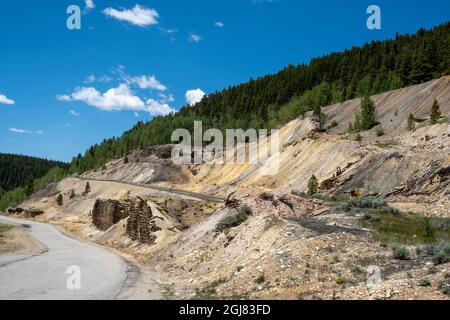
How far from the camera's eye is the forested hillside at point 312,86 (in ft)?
294

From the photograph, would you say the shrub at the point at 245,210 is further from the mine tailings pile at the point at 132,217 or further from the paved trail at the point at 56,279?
the mine tailings pile at the point at 132,217

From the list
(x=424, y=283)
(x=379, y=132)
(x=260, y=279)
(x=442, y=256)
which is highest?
(x=379, y=132)

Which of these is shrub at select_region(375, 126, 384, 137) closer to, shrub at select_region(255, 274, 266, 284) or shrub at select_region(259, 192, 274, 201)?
shrub at select_region(259, 192, 274, 201)

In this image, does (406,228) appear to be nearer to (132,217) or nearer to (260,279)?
(260,279)

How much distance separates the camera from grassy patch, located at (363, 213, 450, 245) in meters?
20.4

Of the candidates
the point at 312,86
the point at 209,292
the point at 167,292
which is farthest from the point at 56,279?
the point at 312,86

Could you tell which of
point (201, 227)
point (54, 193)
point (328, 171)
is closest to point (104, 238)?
point (201, 227)

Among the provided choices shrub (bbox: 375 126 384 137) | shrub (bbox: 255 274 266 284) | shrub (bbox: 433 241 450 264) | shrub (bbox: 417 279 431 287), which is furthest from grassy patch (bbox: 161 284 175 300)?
shrub (bbox: 375 126 384 137)

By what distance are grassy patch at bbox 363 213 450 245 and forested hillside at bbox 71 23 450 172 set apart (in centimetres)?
6691

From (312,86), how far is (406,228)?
12541cm

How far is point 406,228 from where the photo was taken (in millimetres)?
22734

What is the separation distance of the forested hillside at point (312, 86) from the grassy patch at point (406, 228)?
66913mm

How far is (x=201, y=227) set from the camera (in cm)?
3103

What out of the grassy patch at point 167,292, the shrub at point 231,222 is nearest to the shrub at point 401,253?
the grassy patch at point 167,292
